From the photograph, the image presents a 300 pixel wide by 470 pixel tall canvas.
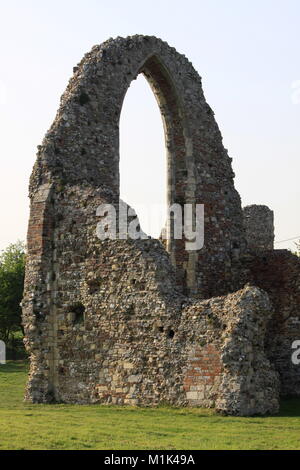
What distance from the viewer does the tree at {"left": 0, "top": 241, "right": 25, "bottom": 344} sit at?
3881 centimetres

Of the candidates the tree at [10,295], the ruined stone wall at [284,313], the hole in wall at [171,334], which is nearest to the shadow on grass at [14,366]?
the tree at [10,295]

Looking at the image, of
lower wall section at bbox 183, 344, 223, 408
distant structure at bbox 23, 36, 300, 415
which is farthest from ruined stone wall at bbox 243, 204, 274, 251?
lower wall section at bbox 183, 344, 223, 408

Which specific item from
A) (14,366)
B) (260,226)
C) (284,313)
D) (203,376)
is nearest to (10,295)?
(14,366)

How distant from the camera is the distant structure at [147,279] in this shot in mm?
15406

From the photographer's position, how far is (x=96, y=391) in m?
17.1

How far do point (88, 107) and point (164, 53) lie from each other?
3640 mm

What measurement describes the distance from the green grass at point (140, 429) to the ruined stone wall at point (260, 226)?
35.8ft

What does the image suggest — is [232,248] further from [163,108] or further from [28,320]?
[28,320]

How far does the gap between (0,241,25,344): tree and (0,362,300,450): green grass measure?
876 inches

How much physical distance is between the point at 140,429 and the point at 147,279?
4.35m

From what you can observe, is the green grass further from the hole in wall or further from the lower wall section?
the hole in wall

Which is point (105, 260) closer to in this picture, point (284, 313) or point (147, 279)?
point (147, 279)

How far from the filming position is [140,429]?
41.2 ft
